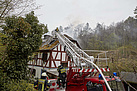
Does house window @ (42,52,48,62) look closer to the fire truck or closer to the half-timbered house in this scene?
the half-timbered house

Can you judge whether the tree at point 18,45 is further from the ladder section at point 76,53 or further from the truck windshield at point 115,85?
the truck windshield at point 115,85

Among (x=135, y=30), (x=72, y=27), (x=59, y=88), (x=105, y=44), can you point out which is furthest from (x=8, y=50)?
(x=72, y=27)

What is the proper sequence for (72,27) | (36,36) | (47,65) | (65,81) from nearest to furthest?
1. (65,81)
2. (36,36)
3. (47,65)
4. (72,27)

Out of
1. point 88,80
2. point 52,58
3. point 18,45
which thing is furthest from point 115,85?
point 52,58

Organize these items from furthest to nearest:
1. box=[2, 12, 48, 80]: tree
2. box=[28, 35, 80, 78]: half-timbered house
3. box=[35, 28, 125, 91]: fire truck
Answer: box=[28, 35, 80, 78]: half-timbered house → box=[2, 12, 48, 80]: tree → box=[35, 28, 125, 91]: fire truck

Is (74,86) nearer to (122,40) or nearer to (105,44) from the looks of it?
(105,44)

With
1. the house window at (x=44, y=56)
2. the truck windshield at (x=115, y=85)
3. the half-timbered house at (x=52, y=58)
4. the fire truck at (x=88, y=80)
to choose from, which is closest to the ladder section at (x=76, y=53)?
the fire truck at (x=88, y=80)

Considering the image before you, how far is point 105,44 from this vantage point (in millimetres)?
25328

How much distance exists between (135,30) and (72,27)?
19092mm

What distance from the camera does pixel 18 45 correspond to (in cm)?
583

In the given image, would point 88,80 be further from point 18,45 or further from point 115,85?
point 18,45

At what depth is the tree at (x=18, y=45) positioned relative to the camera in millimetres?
5488

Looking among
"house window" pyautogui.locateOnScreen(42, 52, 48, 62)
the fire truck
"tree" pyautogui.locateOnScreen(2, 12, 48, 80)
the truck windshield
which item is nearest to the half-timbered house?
"house window" pyautogui.locateOnScreen(42, 52, 48, 62)

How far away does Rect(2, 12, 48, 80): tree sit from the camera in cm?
549
